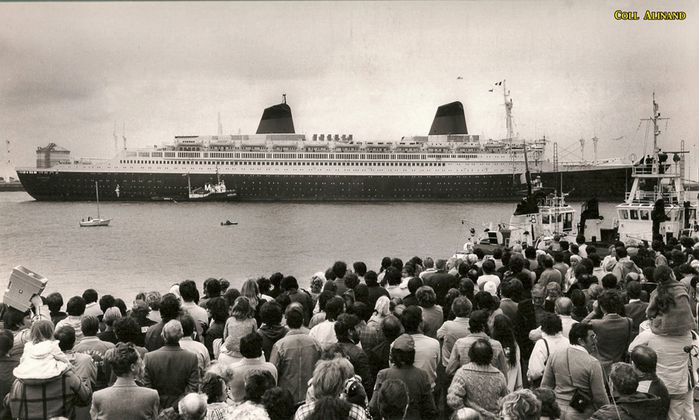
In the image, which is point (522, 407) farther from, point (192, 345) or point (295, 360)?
point (192, 345)

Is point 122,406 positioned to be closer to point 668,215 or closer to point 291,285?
point 291,285

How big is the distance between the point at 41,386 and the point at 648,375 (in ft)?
11.2

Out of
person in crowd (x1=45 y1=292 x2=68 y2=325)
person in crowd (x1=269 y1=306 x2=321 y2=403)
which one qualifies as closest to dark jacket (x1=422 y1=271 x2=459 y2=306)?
person in crowd (x1=269 y1=306 x2=321 y2=403)

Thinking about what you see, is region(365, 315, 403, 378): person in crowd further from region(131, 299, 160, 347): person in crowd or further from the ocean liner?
the ocean liner

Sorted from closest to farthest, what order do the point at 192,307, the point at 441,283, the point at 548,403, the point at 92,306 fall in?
the point at 548,403 → the point at 192,307 → the point at 92,306 → the point at 441,283

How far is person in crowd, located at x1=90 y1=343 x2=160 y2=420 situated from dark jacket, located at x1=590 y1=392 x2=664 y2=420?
7.81ft

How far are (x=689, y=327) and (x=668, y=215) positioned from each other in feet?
45.0

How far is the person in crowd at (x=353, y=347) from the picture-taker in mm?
3816

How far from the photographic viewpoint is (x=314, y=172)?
221ft

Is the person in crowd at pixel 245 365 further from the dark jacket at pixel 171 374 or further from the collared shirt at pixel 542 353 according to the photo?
the collared shirt at pixel 542 353

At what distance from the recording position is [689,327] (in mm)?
4285

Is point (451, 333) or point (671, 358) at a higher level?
point (451, 333)

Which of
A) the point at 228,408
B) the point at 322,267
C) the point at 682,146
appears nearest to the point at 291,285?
the point at 228,408

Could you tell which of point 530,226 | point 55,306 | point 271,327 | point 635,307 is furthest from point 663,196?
point 55,306
